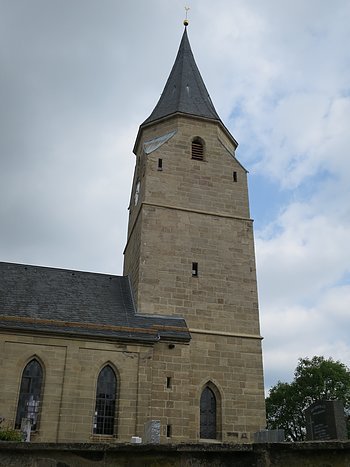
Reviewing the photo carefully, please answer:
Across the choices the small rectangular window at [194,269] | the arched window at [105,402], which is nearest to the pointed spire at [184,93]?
the small rectangular window at [194,269]

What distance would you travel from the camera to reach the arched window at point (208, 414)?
59.1 ft

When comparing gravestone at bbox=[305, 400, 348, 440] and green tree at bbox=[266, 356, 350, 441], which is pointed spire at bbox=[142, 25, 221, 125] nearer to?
gravestone at bbox=[305, 400, 348, 440]

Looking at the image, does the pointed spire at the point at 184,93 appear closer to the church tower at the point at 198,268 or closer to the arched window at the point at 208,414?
the church tower at the point at 198,268

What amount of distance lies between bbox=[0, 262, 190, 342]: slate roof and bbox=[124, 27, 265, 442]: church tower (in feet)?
2.19

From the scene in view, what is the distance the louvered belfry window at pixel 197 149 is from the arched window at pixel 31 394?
1247 cm

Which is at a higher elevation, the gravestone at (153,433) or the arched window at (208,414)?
the arched window at (208,414)

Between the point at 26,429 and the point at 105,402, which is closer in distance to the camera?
the point at 26,429

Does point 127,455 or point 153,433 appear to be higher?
point 153,433

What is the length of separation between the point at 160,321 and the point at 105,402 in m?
3.76

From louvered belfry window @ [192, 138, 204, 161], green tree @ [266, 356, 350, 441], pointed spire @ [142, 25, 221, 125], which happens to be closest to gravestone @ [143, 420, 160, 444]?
louvered belfry window @ [192, 138, 204, 161]

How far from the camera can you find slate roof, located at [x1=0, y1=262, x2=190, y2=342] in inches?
691

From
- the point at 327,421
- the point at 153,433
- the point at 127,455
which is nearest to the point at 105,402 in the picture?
the point at 153,433

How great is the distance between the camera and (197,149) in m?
24.6

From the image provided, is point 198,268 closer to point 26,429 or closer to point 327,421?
point 26,429
